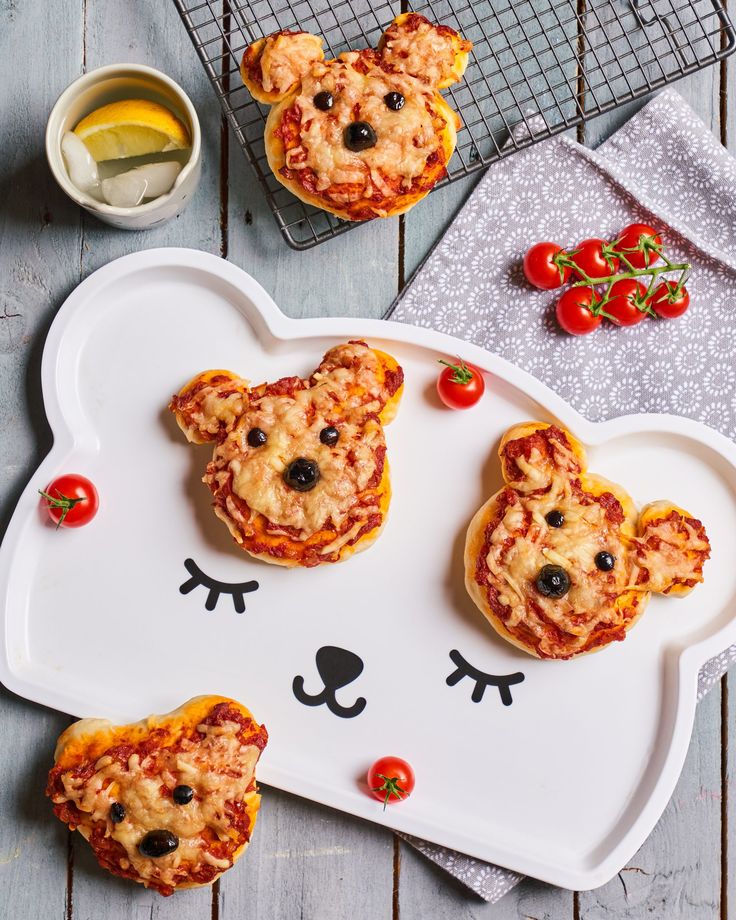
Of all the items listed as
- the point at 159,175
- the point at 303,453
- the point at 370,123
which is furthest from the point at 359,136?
the point at 303,453

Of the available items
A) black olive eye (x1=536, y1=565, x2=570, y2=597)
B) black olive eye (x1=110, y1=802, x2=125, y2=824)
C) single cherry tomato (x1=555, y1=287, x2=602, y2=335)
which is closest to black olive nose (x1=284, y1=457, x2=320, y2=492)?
black olive eye (x1=536, y1=565, x2=570, y2=597)

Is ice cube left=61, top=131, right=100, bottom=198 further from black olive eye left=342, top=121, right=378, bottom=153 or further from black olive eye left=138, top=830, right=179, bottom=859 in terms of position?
black olive eye left=138, top=830, right=179, bottom=859

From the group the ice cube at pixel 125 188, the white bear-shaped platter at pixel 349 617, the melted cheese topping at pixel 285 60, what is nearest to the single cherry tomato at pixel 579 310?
the white bear-shaped platter at pixel 349 617

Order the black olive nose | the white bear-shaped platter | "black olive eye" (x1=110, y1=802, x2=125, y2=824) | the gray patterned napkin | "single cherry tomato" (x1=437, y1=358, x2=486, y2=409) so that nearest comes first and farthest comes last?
1. the black olive nose
2. "black olive eye" (x1=110, y1=802, x2=125, y2=824)
3. "single cherry tomato" (x1=437, y1=358, x2=486, y2=409)
4. the white bear-shaped platter
5. the gray patterned napkin

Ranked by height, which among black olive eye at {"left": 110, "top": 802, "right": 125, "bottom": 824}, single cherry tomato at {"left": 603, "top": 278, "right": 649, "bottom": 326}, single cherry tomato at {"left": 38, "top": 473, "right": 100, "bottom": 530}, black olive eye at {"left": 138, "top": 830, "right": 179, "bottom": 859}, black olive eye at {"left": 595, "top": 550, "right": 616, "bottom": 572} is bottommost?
black olive eye at {"left": 138, "top": 830, "right": 179, "bottom": 859}

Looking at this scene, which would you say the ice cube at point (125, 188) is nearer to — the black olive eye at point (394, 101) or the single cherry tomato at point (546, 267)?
the black olive eye at point (394, 101)

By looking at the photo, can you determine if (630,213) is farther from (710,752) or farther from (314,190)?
(710,752)
